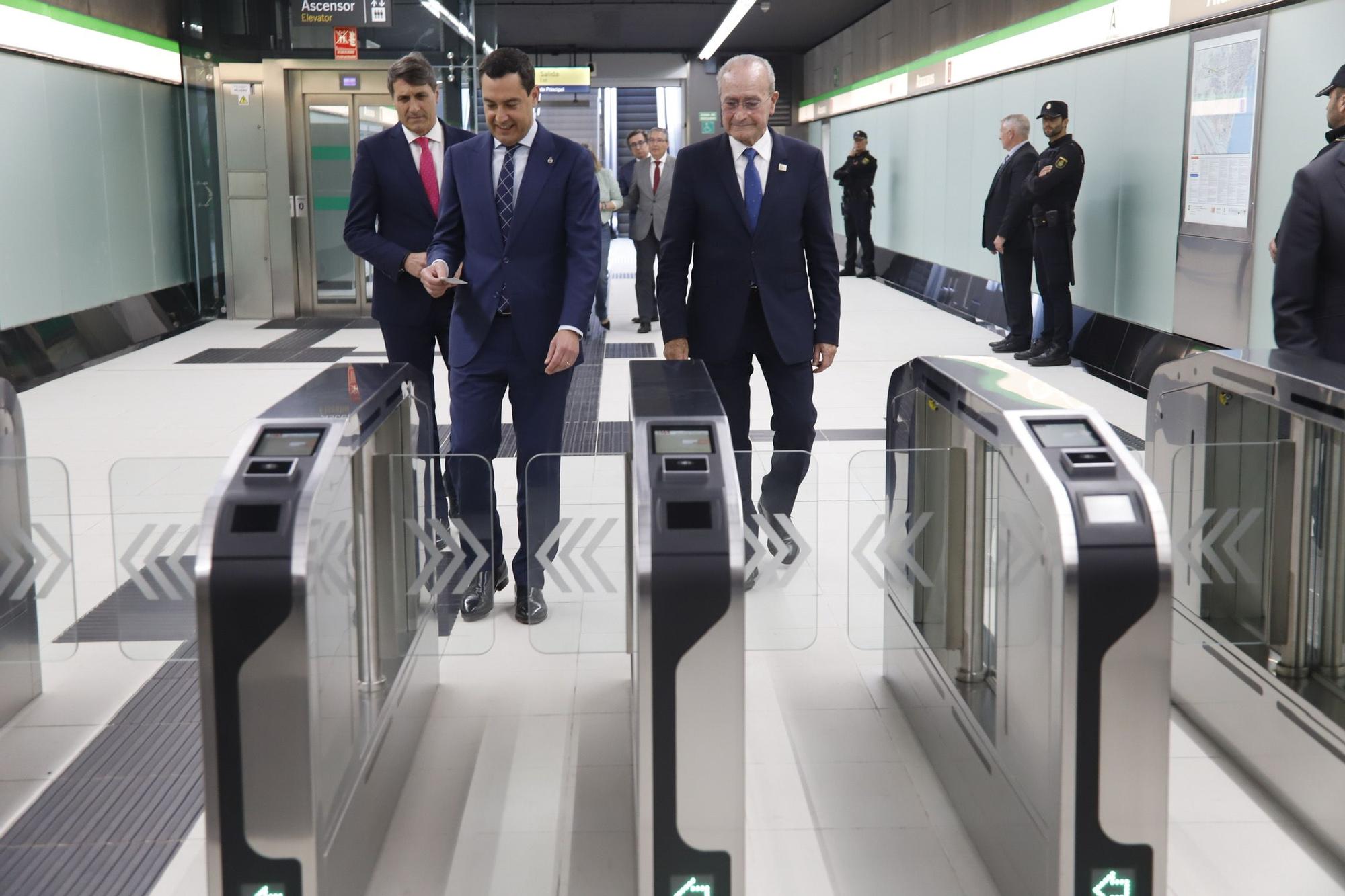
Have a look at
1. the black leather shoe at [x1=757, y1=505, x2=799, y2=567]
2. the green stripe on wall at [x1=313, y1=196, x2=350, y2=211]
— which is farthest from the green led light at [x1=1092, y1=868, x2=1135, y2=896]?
the green stripe on wall at [x1=313, y1=196, x2=350, y2=211]

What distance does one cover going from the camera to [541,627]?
10.9 feet

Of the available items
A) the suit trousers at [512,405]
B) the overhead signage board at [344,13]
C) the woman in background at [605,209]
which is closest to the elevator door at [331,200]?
the overhead signage board at [344,13]

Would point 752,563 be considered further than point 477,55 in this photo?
No

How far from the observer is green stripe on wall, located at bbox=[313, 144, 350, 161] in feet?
36.7

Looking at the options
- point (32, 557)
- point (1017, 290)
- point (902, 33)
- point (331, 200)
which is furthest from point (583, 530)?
point (902, 33)

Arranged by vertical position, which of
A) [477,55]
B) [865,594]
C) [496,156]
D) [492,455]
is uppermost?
[477,55]

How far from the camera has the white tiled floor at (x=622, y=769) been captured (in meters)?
2.40

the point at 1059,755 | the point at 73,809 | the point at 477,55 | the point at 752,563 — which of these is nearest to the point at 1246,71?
the point at 752,563

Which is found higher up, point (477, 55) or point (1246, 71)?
point (477, 55)

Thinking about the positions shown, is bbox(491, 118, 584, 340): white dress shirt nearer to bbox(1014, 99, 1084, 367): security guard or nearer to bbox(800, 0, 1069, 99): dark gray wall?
bbox(1014, 99, 1084, 367): security guard

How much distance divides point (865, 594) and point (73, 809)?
73.8 inches

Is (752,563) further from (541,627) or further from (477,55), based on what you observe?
(477,55)

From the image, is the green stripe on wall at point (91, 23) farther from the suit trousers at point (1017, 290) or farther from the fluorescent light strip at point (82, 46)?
the suit trousers at point (1017, 290)

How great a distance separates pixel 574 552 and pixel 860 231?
1207 centimetres
